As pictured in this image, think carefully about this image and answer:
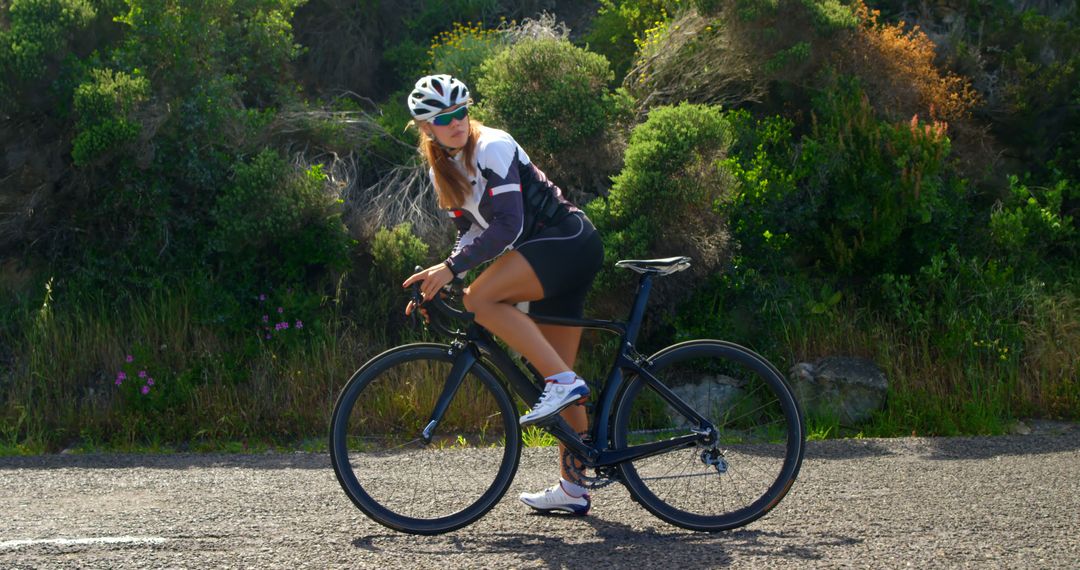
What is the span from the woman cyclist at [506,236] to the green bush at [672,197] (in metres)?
3.49

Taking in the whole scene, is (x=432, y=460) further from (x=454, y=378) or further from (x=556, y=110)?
(x=556, y=110)

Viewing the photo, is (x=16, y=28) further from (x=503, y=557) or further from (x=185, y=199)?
(x=503, y=557)

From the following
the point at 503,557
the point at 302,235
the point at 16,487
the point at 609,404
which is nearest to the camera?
the point at 503,557

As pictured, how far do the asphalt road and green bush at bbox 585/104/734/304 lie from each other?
7.99ft

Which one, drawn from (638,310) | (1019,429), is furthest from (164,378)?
(1019,429)

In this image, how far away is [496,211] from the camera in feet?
15.2

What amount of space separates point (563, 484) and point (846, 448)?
266 cm

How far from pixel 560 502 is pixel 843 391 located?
3632mm

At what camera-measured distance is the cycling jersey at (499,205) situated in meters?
4.62

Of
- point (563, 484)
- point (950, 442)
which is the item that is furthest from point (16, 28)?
point (950, 442)

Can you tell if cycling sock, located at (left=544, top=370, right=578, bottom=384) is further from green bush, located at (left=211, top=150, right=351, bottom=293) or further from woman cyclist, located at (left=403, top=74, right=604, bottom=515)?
green bush, located at (left=211, top=150, right=351, bottom=293)

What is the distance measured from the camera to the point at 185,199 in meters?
9.14

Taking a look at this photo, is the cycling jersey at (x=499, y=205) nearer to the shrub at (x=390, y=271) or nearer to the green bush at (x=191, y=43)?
the shrub at (x=390, y=271)

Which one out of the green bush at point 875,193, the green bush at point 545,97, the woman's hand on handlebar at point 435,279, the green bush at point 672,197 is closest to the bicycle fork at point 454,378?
the woman's hand on handlebar at point 435,279
